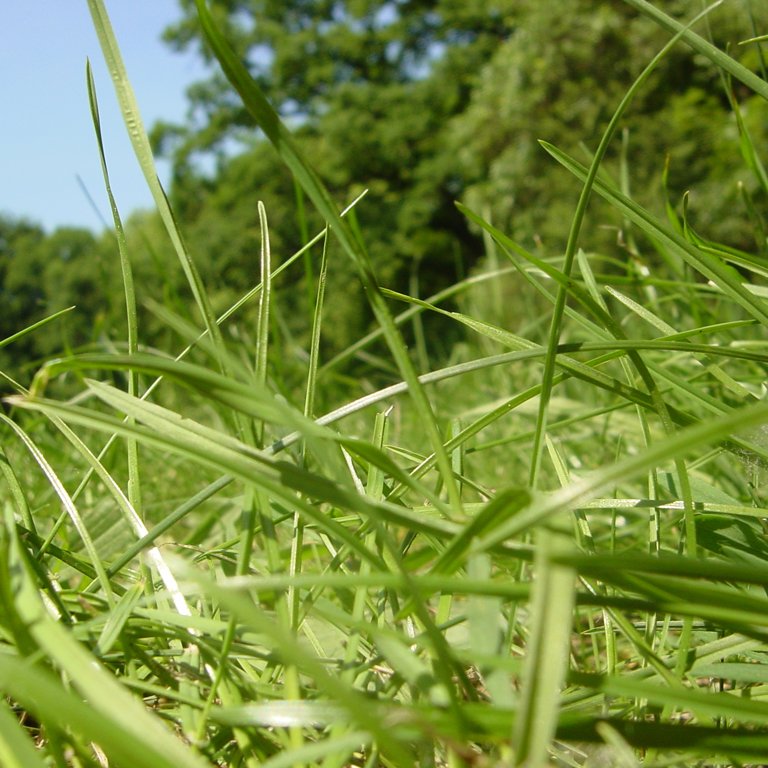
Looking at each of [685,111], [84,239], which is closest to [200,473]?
[685,111]

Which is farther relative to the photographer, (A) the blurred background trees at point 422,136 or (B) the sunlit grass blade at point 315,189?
(A) the blurred background trees at point 422,136

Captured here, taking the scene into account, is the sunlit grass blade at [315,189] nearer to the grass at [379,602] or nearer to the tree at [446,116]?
the grass at [379,602]

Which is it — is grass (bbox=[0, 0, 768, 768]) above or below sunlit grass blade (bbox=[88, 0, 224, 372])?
below

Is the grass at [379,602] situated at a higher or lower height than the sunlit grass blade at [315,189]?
lower

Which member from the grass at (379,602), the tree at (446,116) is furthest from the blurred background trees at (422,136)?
the grass at (379,602)

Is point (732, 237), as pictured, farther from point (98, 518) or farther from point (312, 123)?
point (312, 123)

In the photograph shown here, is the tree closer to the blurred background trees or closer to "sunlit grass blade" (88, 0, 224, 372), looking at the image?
the blurred background trees

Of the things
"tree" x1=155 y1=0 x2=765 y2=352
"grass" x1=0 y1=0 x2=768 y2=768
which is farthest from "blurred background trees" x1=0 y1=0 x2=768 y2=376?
"grass" x1=0 y1=0 x2=768 y2=768

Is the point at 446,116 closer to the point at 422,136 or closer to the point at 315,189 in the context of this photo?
the point at 422,136
